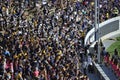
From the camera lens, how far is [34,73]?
2828 centimetres

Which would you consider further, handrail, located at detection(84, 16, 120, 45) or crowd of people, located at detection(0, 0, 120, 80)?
handrail, located at detection(84, 16, 120, 45)

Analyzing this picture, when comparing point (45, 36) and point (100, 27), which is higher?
point (45, 36)

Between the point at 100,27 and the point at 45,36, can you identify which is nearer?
the point at 45,36

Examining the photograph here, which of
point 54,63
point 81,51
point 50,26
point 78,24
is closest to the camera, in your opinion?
point 54,63

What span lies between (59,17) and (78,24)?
1453 millimetres

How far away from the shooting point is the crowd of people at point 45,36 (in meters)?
28.8

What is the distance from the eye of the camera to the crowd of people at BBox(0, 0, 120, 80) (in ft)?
94.4

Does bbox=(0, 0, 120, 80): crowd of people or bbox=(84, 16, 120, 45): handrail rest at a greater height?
bbox=(0, 0, 120, 80): crowd of people

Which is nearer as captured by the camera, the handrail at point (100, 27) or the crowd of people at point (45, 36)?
the crowd of people at point (45, 36)

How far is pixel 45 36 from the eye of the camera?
3600cm

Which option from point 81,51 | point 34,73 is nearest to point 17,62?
point 34,73

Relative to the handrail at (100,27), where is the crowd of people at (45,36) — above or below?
above

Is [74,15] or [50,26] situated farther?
[74,15]

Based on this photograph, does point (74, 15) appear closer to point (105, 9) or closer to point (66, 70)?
point (105, 9)
